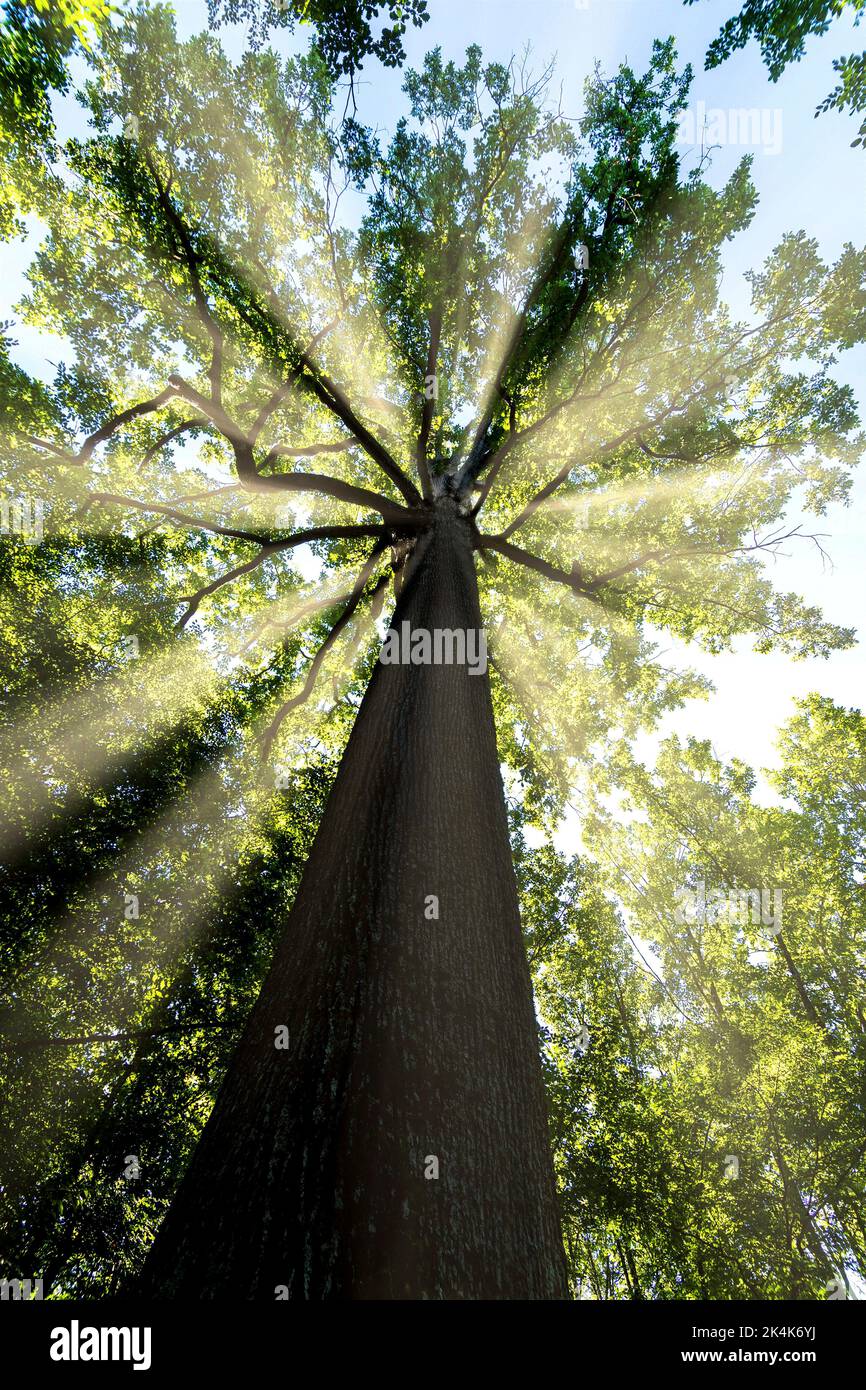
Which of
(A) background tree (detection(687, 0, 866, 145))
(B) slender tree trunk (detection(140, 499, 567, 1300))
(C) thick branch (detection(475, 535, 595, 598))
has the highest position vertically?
(A) background tree (detection(687, 0, 866, 145))

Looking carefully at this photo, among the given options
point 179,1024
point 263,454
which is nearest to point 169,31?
point 263,454

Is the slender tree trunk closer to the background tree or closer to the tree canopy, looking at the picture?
the tree canopy

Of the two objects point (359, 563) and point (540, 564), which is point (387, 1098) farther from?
point (359, 563)

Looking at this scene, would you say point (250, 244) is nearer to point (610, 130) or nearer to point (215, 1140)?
point (610, 130)


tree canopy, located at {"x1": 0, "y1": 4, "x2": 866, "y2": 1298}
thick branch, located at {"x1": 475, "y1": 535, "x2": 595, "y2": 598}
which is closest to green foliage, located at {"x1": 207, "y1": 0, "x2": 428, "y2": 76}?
tree canopy, located at {"x1": 0, "y1": 4, "x2": 866, "y2": 1298}

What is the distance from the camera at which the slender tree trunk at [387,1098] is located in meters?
1.12

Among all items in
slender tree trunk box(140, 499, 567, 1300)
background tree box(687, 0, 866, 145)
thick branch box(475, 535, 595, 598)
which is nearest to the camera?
slender tree trunk box(140, 499, 567, 1300)

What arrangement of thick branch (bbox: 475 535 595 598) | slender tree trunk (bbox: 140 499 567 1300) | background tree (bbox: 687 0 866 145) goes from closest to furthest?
1. slender tree trunk (bbox: 140 499 567 1300)
2. background tree (bbox: 687 0 866 145)
3. thick branch (bbox: 475 535 595 598)

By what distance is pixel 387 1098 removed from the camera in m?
1.39

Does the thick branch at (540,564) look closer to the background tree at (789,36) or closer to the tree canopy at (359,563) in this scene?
the tree canopy at (359,563)

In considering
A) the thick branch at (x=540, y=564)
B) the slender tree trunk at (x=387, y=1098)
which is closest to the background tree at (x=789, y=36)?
the thick branch at (x=540, y=564)

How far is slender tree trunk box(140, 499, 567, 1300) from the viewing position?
1.12 metres

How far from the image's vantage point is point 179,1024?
5.34m
